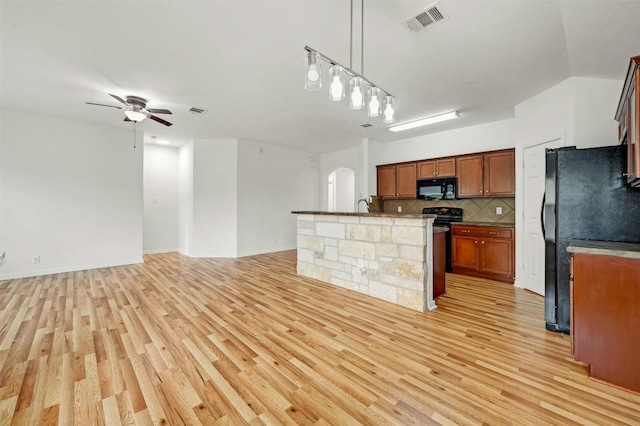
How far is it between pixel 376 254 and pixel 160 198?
6.28 meters

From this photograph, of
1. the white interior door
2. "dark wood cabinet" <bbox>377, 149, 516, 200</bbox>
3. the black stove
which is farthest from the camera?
the black stove

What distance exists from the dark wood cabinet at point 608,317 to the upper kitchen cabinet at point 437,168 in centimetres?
345

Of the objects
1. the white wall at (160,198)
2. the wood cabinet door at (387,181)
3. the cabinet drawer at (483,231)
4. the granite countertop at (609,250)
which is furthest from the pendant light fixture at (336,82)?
the white wall at (160,198)

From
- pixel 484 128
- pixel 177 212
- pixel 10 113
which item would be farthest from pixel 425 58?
pixel 177 212

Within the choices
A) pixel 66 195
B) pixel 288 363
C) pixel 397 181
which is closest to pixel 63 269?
pixel 66 195

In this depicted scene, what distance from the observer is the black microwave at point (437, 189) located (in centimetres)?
511

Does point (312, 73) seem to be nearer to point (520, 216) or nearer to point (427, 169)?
point (520, 216)

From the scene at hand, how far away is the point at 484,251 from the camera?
4.41m

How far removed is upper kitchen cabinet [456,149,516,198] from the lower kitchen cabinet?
2.34 feet

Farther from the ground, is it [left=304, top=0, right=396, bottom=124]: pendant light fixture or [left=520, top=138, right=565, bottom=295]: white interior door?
[left=304, top=0, right=396, bottom=124]: pendant light fixture

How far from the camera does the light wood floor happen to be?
156cm

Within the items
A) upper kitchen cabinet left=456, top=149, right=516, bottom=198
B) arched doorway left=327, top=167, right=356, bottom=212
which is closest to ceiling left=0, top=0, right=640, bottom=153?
upper kitchen cabinet left=456, top=149, right=516, bottom=198

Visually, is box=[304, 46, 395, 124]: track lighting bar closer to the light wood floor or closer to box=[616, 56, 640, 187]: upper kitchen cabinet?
box=[616, 56, 640, 187]: upper kitchen cabinet

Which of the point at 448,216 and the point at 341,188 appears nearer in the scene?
the point at 448,216
